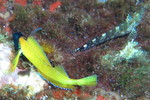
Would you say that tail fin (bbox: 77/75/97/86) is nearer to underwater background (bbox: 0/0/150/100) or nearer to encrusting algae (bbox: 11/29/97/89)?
encrusting algae (bbox: 11/29/97/89)

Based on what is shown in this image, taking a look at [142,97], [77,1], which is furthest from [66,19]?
[142,97]

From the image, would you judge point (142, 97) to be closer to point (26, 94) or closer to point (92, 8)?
point (26, 94)

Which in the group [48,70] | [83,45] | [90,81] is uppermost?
[83,45]

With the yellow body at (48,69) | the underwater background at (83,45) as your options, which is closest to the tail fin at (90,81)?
the yellow body at (48,69)

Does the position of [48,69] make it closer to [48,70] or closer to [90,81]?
[48,70]

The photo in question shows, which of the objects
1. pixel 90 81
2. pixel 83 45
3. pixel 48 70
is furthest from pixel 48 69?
pixel 83 45

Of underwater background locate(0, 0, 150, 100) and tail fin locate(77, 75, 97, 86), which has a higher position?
underwater background locate(0, 0, 150, 100)

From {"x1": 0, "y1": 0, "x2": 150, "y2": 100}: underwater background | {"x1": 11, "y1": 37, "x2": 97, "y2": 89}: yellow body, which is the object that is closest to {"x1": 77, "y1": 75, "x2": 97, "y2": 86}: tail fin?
{"x1": 11, "y1": 37, "x2": 97, "y2": 89}: yellow body

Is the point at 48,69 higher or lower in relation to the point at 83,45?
lower
